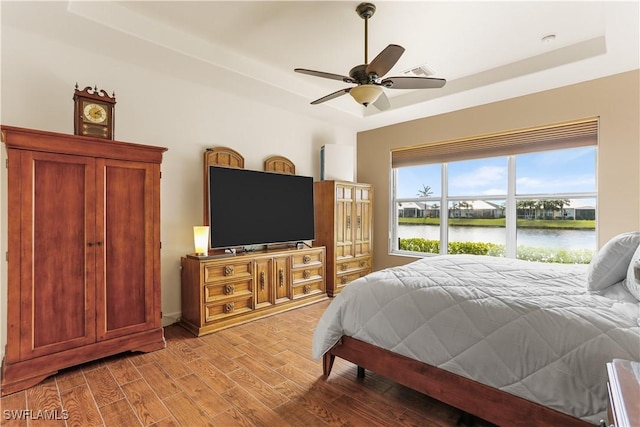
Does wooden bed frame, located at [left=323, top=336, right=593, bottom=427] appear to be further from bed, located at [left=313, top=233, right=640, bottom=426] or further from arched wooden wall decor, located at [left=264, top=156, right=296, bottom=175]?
arched wooden wall decor, located at [left=264, top=156, right=296, bottom=175]

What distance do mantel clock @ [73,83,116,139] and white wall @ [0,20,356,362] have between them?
0.41m

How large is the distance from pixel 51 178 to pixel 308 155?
3013 millimetres

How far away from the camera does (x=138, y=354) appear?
254 cm

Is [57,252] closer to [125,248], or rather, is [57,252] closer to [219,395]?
[125,248]

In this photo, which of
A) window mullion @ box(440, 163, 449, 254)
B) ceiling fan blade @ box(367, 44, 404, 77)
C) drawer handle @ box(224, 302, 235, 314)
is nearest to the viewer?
ceiling fan blade @ box(367, 44, 404, 77)

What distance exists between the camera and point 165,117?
10.4ft

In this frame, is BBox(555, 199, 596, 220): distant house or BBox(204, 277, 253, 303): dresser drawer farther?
BBox(555, 199, 596, 220): distant house

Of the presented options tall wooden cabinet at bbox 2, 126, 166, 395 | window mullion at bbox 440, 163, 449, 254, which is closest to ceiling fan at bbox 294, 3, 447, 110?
tall wooden cabinet at bbox 2, 126, 166, 395

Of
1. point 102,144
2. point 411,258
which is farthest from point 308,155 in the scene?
point 102,144

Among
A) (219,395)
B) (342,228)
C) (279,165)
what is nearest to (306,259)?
(342,228)

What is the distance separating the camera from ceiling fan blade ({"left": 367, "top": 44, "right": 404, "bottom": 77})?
2.00 m

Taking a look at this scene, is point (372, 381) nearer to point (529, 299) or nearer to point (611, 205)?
point (529, 299)

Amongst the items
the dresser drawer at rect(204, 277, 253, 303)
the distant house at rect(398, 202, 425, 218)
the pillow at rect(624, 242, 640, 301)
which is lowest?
the dresser drawer at rect(204, 277, 253, 303)

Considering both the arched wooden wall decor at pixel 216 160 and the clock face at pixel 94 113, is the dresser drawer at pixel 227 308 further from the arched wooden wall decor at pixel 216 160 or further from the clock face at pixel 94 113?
the clock face at pixel 94 113
